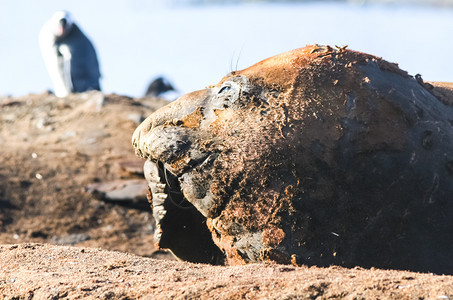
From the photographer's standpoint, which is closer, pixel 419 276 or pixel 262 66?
pixel 419 276

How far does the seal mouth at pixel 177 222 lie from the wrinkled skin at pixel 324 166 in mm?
241

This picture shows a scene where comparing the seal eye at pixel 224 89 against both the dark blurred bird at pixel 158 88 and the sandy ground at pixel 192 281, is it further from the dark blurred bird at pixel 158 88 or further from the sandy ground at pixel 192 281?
the dark blurred bird at pixel 158 88

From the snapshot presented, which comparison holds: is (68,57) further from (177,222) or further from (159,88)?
(177,222)

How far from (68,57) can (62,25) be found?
27.3 inches

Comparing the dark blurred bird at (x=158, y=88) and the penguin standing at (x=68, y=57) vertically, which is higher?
the penguin standing at (x=68, y=57)

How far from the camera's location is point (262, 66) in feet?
10.8

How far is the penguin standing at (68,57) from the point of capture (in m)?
13.0

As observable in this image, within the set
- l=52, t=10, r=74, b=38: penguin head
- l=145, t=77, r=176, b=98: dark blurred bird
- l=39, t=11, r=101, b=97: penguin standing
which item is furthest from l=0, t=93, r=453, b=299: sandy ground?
l=145, t=77, r=176, b=98: dark blurred bird

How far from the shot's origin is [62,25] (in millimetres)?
13258

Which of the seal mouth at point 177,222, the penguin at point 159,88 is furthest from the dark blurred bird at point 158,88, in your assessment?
the seal mouth at point 177,222

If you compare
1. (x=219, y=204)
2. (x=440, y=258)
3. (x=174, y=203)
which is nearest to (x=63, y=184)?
(x=174, y=203)

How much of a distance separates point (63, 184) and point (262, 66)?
4.32 meters

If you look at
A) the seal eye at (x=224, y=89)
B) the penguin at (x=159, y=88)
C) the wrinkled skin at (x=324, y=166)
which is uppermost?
the seal eye at (x=224, y=89)

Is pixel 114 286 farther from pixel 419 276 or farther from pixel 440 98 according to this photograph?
pixel 440 98
